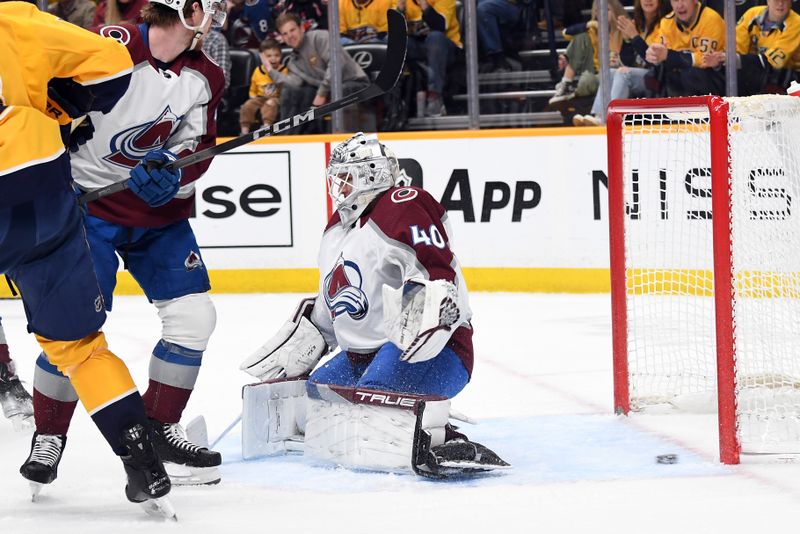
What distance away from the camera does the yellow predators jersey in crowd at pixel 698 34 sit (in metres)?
5.84

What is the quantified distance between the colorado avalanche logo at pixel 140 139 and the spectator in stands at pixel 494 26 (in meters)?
3.51

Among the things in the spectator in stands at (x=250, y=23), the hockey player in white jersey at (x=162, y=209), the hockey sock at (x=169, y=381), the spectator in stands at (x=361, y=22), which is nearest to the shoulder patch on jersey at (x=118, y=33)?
the hockey player in white jersey at (x=162, y=209)

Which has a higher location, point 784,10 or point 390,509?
point 784,10

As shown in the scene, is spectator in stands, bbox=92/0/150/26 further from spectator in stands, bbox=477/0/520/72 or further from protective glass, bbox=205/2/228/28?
protective glass, bbox=205/2/228/28

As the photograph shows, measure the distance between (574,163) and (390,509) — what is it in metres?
3.60

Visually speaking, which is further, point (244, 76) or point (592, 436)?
point (244, 76)


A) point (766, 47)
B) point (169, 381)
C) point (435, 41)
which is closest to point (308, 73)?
point (435, 41)

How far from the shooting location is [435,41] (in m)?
6.33

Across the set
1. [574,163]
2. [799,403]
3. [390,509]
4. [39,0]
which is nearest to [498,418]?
[799,403]

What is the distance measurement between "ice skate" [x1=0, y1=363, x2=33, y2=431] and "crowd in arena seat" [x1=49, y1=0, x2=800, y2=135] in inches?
85.8

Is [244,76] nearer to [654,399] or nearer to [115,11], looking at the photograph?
[115,11]

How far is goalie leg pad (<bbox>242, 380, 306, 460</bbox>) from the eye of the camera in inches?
120

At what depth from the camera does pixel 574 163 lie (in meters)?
5.95

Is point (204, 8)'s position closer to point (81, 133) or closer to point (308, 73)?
point (81, 133)
